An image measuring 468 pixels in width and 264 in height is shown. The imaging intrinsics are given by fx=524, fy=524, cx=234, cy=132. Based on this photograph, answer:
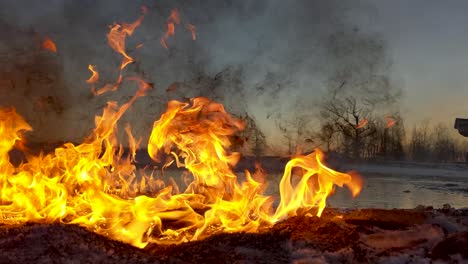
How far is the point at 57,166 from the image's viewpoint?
7348 millimetres

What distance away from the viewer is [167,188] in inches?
284

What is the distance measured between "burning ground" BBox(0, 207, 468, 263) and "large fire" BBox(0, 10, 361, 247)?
562 millimetres

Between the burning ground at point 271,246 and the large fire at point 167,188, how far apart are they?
0.56m

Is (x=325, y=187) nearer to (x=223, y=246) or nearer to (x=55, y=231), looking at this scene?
(x=223, y=246)

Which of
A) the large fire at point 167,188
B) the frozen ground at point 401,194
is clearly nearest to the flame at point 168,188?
the large fire at point 167,188

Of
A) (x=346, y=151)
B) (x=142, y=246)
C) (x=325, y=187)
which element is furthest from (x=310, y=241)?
(x=346, y=151)

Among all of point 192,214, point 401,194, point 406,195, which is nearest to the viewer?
point 192,214

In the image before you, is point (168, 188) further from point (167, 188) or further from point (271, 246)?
point (271, 246)

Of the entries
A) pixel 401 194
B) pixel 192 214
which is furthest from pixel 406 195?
pixel 192 214

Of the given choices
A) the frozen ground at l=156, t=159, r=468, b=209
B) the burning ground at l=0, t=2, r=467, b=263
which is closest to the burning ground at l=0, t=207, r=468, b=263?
the burning ground at l=0, t=2, r=467, b=263

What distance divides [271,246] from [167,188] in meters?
2.05

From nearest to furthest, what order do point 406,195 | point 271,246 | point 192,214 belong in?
point 271,246 < point 192,214 < point 406,195

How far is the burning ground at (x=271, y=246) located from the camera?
4.97 m

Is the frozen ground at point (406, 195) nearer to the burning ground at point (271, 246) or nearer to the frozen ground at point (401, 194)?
the frozen ground at point (401, 194)
